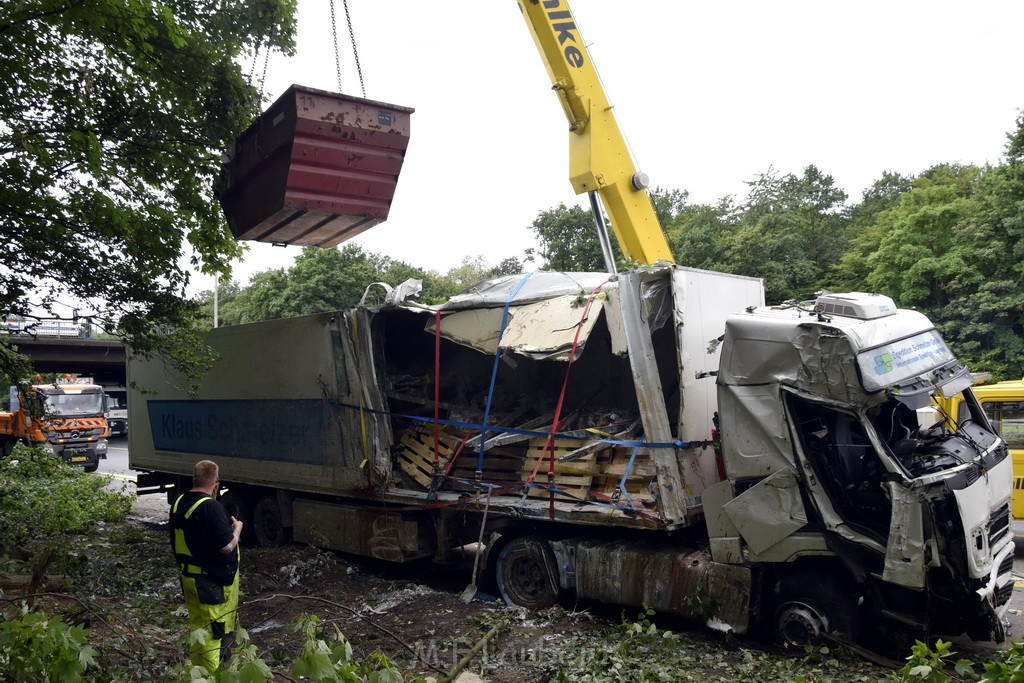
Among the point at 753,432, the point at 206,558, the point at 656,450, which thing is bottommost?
the point at 206,558

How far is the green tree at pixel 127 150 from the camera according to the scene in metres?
6.78

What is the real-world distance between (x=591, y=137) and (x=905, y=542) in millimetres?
5968

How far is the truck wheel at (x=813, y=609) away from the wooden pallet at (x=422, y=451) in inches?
138

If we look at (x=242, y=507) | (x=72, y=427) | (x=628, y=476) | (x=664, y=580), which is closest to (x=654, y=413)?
(x=628, y=476)

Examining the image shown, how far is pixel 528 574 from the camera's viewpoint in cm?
721

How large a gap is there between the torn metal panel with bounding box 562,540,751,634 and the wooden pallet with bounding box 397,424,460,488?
188cm

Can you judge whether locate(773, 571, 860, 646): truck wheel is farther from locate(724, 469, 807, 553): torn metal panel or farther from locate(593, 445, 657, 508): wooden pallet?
locate(593, 445, 657, 508): wooden pallet

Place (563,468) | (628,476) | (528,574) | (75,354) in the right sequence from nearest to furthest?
(628,476) < (563,468) < (528,574) < (75,354)

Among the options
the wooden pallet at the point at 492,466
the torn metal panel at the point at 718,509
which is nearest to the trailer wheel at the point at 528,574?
the wooden pallet at the point at 492,466

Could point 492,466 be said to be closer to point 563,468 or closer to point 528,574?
point 563,468

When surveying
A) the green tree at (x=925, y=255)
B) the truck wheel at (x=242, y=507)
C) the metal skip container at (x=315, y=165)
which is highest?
the green tree at (x=925, y=255)

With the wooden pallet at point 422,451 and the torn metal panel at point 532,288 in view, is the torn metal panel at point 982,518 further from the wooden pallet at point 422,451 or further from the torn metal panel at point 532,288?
the wooden pallet at point 422,451

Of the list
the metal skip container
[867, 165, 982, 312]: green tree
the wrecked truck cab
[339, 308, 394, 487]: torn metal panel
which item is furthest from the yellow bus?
[867, 165, 982, 312]: green tree

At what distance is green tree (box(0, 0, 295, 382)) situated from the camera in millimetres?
6781
